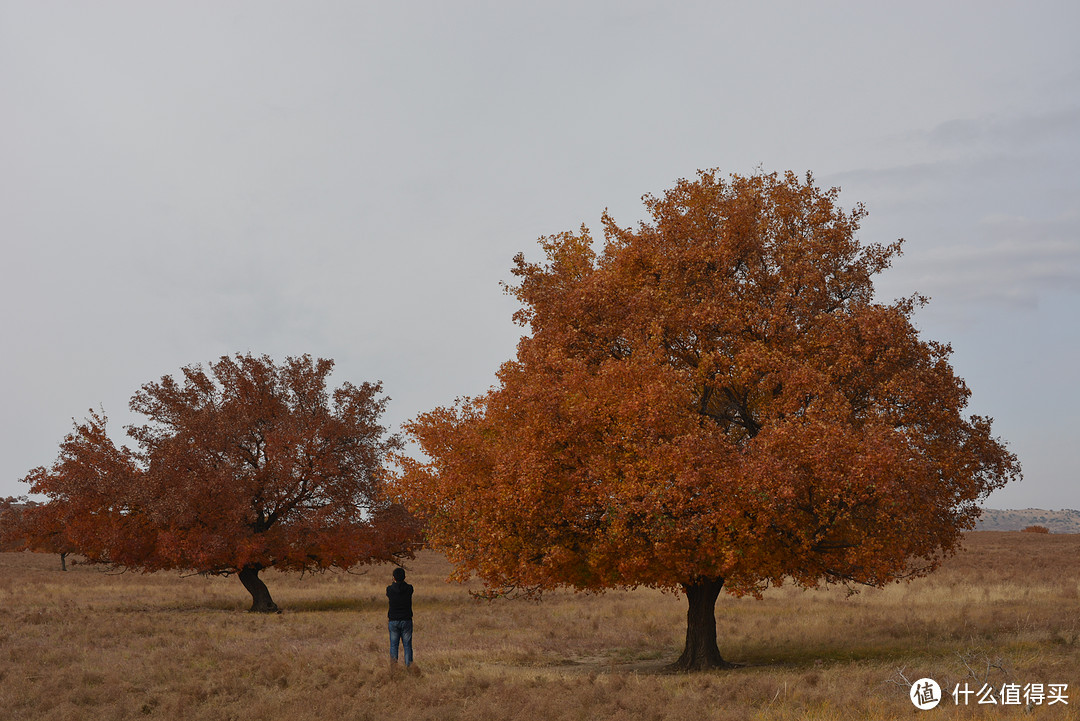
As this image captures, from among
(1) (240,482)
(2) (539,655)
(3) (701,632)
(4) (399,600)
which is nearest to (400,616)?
(4) (399,600)

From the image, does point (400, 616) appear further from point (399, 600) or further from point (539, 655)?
point (539, 655)

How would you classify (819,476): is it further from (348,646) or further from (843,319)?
(348,646)

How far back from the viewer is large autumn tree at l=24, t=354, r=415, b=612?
3497 cm

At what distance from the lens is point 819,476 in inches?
642

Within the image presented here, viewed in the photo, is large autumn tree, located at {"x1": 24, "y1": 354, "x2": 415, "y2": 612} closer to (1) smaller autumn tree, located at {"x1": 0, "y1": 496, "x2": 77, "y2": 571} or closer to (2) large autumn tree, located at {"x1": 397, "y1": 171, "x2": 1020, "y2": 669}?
(1) smaller autumn tree, located at {"x1": 0, "y1": 496, "x2": 77, "y2": 571}

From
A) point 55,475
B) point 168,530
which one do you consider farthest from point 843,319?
point 55,475

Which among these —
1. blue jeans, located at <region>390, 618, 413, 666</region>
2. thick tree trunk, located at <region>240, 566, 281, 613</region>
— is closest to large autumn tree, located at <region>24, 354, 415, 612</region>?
thick tree trunk, located at <region>240, 566, 281, 613</region>

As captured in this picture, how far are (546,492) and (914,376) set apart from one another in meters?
8.35

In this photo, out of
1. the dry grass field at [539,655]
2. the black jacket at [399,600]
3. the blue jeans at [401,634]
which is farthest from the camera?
the blue jeans at [401,634]

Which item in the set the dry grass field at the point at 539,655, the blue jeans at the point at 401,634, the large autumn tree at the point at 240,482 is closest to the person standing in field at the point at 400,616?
the blue jeans at the point at 401,634

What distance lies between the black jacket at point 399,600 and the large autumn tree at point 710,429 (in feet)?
4.10

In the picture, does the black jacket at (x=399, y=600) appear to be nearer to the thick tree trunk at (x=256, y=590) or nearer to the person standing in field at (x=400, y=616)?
the person standing in field at (x=400, y=616)

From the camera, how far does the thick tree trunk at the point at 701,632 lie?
2058 cm

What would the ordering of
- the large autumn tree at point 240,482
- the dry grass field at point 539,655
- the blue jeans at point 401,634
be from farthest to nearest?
1. the large autumn tree at point 240,482
2. the blue jeans at point 401,634
3. the dry grass field at point 539,655
